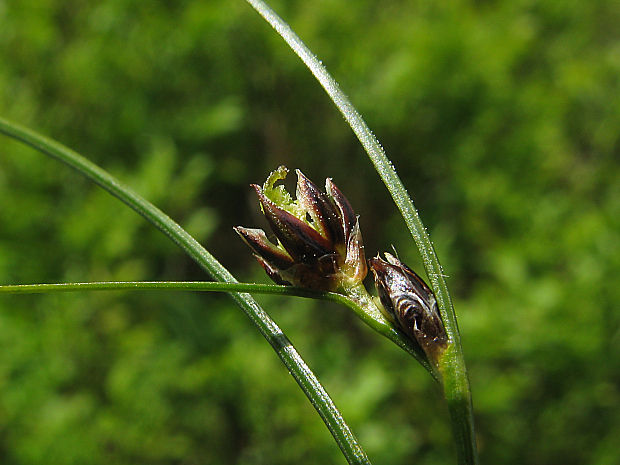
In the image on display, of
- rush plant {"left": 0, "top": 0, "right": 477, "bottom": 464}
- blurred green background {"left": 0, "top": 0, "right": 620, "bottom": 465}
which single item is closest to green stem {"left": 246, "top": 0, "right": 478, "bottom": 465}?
rush plant {"left": 0, "top": 0, "right": 477, "bottom": 464}

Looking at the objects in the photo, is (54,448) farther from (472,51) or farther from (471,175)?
(472,51)

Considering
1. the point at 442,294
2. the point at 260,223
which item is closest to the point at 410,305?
the point at 442,294

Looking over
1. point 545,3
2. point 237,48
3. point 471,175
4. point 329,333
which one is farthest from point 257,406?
point 545,3

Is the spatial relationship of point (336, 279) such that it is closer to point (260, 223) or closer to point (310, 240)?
point (310, 240)

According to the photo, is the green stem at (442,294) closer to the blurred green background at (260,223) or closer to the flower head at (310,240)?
the flower head at (310,240)

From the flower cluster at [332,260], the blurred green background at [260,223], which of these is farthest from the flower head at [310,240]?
the blurred green background at [260,223]

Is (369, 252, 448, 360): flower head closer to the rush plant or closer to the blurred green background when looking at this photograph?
the rush plant
